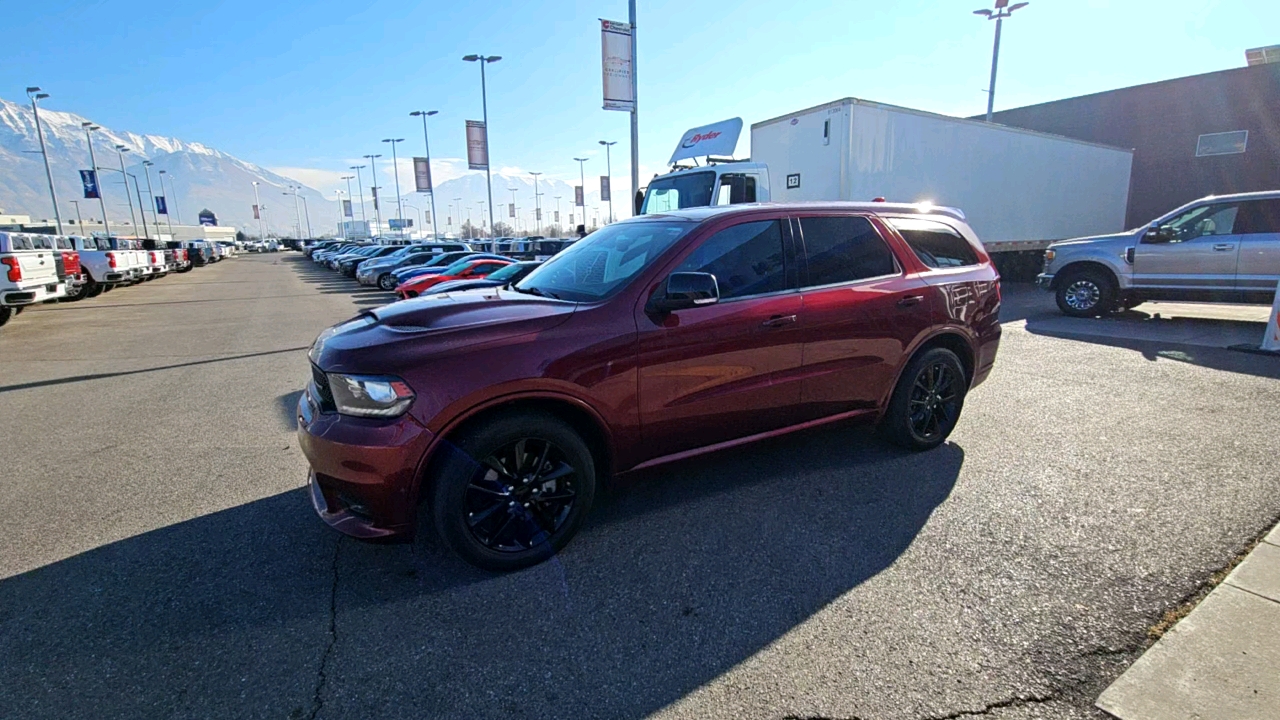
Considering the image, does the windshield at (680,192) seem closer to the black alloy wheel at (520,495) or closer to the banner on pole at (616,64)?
the banner on pole at (616,64)

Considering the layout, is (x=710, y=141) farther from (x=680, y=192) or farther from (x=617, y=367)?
(x=617, y=367)

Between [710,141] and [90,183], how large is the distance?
58.9 meters

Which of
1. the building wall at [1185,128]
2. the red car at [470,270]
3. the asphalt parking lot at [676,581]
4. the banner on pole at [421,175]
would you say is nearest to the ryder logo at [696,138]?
the red car at [470,270]

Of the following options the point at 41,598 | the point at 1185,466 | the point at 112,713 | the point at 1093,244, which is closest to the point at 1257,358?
the point at 1093,244

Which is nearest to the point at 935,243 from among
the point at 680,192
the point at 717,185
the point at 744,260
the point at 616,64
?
the point at 744,260

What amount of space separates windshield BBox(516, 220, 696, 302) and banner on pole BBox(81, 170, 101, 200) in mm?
61662

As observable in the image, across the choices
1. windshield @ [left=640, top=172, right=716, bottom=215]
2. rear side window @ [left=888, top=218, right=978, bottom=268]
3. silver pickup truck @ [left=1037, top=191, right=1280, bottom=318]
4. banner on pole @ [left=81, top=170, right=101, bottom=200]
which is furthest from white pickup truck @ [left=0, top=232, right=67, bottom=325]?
banner on pole @ [left=81, top=170, right=101, bottom=200]

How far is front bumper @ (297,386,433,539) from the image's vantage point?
2.62 metres

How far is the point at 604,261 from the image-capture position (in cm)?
374

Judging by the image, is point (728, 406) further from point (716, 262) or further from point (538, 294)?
point (538, 294)

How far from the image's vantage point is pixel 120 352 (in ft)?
29.8

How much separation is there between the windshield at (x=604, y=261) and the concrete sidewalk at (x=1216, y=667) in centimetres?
271

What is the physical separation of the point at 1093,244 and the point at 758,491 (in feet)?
32.8

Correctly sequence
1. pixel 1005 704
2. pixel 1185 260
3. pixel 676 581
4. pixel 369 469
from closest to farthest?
pixel 1005 704, pixel 369 469, pixel 676 581, pixel 1185 260
